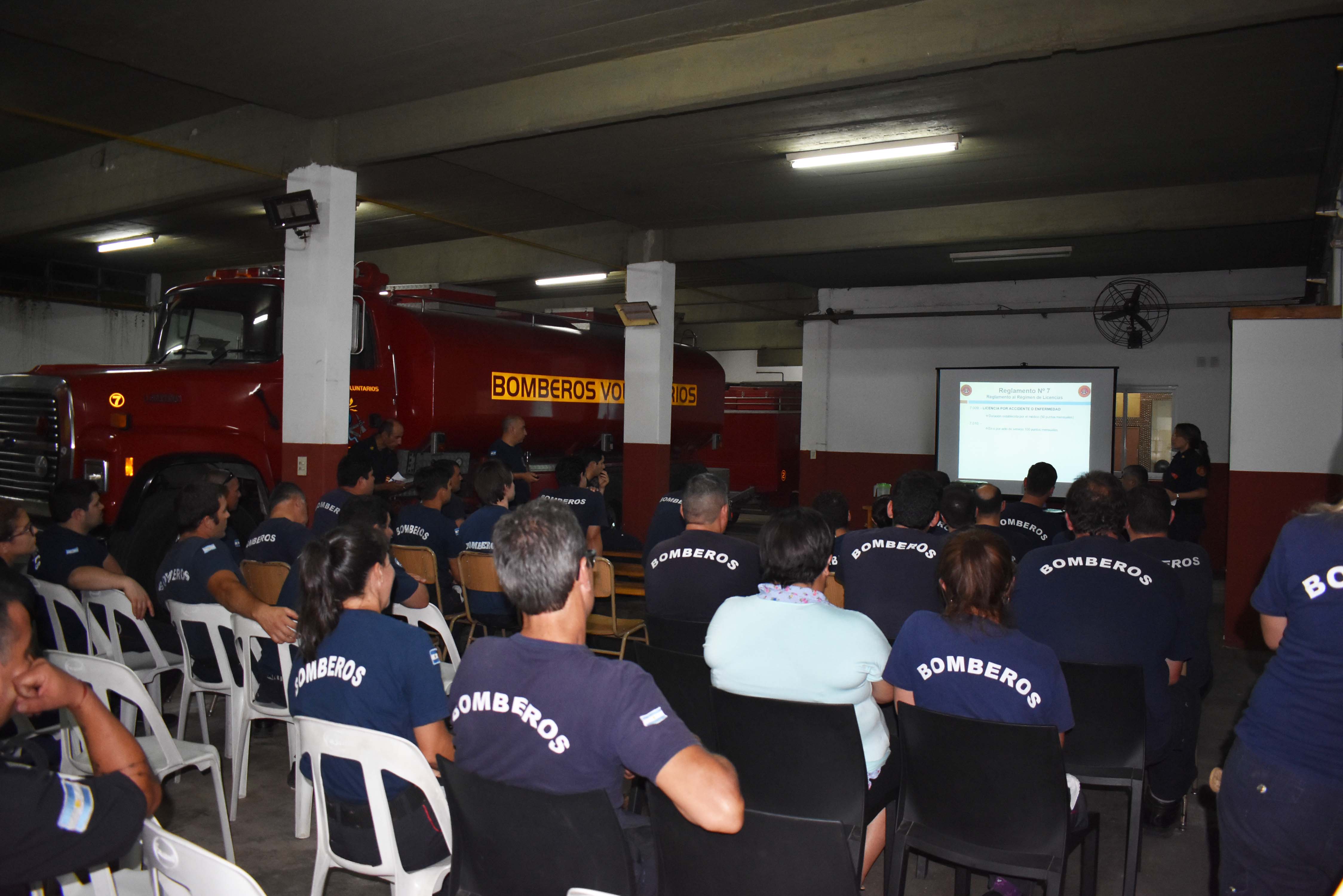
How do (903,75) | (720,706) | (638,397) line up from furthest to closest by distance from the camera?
(638,397) < (903,75) < (720,706)

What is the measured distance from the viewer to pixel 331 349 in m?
6.86

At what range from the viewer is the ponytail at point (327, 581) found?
7.67 feet

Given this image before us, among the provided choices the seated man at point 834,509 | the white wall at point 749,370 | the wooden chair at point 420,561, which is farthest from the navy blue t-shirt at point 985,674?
the white wall at point 749,370

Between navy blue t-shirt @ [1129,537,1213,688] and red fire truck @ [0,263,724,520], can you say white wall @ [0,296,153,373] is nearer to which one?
red fire truck @ [0,263,724,520]

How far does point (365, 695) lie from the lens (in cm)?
224

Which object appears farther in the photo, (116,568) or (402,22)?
(402,22)

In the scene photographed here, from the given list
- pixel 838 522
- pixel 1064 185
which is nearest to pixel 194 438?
pixel 838 522

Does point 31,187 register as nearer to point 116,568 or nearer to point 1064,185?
point 116,568

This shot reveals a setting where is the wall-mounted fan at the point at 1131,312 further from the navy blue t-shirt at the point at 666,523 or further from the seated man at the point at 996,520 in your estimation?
the navy blue t-shirt at the point at 666,523

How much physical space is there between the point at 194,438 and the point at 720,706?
542 cm

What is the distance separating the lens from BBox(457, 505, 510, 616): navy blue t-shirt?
15.9 ft

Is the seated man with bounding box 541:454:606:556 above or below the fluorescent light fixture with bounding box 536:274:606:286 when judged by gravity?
below

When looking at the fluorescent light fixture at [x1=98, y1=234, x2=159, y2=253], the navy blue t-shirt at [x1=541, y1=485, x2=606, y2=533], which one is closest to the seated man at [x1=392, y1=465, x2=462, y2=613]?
the navy blue t-shirt at [x1=541, y1=485, x2=606, y2=533]

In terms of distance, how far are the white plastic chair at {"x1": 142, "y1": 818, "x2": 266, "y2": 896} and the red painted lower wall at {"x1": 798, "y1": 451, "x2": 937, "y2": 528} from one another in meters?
11.1
